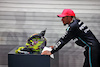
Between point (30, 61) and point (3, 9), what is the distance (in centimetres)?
174

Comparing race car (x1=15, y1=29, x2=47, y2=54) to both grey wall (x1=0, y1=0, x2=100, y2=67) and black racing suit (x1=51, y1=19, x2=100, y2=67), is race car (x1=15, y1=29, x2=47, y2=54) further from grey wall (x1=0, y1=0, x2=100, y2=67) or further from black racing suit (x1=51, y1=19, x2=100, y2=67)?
grey wall (x1=0, y1=0, x2=100, y2=67)

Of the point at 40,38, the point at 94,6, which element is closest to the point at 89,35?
the point at 40,38

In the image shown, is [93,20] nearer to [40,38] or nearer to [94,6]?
[94,6]

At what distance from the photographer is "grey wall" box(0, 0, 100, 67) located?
14.1 ft

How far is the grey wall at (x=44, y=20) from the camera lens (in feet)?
14.1

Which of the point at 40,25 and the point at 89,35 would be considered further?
the point at 40,25

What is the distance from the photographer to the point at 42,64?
330 cm

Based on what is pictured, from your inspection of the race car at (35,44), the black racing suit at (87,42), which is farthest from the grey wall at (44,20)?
the black racing suit at (87,42)

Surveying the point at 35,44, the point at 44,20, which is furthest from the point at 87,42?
the point at 44,20

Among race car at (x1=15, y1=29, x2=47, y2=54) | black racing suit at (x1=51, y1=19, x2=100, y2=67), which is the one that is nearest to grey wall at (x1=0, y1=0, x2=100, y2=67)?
race car at (x1=15, y1=29, x2=47, y2=54)

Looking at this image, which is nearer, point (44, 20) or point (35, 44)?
point (35, 44)

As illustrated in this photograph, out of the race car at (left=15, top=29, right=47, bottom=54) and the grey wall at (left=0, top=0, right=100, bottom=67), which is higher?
the grey wall at (left=0, top=0, right=100, bottom=67)

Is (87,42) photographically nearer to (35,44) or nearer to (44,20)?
(35,44)

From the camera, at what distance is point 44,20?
4355 mm
